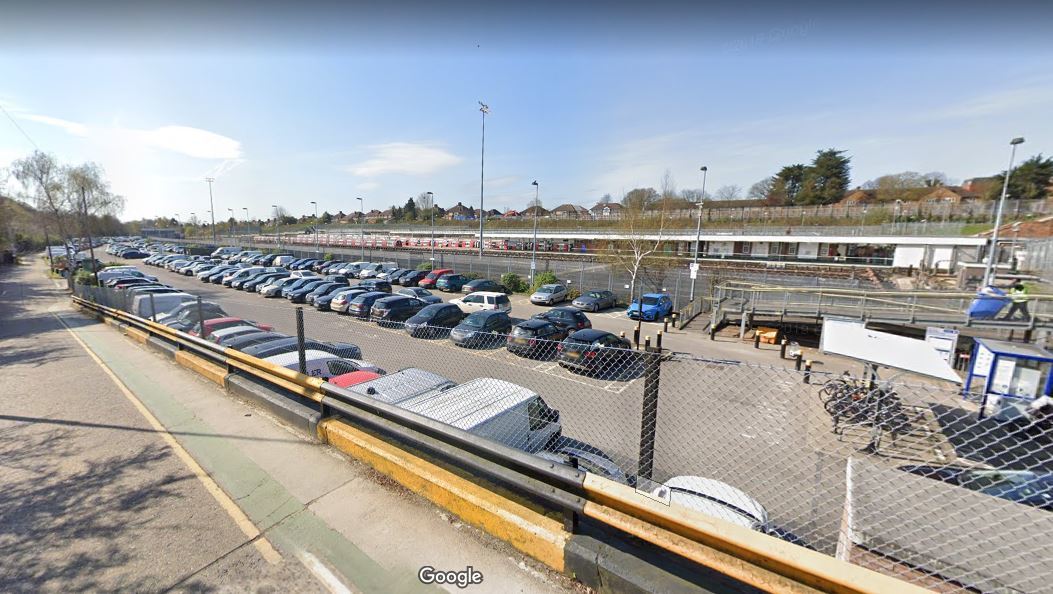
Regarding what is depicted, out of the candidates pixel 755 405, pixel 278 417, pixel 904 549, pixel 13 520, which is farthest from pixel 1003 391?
pixel 13 520

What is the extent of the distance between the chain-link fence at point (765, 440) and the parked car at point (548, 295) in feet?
32.9

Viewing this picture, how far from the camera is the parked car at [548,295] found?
25297 millimetres

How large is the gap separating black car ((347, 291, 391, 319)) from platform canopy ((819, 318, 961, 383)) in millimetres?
17475

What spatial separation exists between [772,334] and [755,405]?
1009 centimetres

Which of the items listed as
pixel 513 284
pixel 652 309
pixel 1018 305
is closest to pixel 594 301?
pixel 652 309

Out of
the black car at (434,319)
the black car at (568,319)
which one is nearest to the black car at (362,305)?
the black car at (434,319)

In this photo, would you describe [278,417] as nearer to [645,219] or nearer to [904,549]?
[904,549]

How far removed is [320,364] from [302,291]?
19.3 m

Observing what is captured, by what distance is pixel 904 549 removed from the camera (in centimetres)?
396

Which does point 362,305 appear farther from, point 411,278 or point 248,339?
point 411,278

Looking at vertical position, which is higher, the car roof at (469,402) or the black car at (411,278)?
the car roof at (469,402)

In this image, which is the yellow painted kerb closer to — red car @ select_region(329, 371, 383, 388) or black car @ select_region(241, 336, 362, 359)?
red car @ select_region(329, 371, 383, 388)

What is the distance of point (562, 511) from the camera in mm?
2840

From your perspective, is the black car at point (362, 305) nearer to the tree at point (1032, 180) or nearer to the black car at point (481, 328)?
the black car at point (481, 328)
